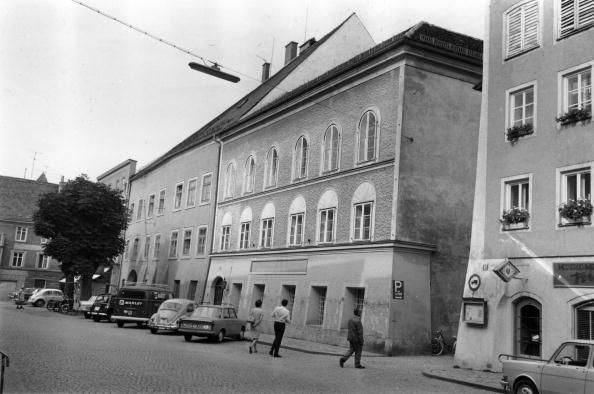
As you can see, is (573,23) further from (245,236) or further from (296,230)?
(245,236)

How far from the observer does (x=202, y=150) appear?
4153 cm

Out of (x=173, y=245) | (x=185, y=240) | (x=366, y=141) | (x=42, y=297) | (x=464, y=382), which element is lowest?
(x=464, y=382)

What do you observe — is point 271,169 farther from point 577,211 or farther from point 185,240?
point 577,211

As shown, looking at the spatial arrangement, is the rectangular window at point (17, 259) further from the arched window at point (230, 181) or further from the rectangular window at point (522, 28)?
the rectangular window at point (522, 28)

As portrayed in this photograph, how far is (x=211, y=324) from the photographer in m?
22.1

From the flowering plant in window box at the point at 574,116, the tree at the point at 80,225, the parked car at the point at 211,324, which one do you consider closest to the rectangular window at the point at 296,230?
the parked car at the point at 211,324

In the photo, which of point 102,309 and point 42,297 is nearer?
point 102,309

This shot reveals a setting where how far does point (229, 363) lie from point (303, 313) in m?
10.5

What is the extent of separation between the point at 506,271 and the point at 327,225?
1052 cm

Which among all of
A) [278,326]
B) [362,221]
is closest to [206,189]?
[362,221]

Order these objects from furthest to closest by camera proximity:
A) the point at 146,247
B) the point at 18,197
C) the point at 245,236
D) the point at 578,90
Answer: the point at 18,197 < the point at 146,247 < the point at 245,236 < the point at 578,90

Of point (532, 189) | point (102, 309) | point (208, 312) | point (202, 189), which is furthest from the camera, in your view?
point (202, 189)

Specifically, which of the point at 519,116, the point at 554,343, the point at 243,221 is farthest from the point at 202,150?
the point at 554,343

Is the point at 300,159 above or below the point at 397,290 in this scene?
above
